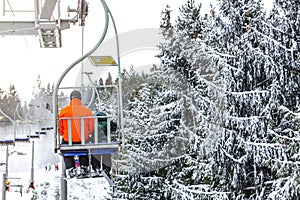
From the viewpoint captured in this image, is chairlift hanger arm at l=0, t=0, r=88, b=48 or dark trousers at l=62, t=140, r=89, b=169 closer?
chairlift hanger arm at l=0, t=0, r=88, b=48

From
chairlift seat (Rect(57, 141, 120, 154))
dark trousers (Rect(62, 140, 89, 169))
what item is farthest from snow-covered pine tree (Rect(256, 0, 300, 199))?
chairlift seat (Rect(57, 141, 120, 154))

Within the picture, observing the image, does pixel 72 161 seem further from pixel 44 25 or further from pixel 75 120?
pixel 44 25

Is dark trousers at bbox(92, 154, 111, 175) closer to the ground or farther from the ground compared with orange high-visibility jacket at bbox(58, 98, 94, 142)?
closer to the ground

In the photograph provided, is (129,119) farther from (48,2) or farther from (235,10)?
(48,2)

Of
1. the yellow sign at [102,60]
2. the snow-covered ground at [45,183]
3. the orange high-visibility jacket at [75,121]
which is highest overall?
the yellow sign at [102,60]

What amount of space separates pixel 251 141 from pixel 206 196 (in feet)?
7.68

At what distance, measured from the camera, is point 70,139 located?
7.47 metres

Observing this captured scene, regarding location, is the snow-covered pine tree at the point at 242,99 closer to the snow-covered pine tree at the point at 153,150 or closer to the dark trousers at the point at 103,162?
the snow-covered pine tree at the point at 153,150

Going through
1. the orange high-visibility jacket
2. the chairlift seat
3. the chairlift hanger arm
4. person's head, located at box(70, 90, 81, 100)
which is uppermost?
the chairlift hanger arm

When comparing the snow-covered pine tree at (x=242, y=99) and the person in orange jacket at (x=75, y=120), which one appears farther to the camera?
the snow-covered pine tree at (x=242, y=99)

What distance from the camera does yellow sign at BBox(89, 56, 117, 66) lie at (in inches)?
265

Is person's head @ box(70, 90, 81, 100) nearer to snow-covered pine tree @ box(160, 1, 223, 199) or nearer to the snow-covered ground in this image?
snow-covered pine tree @ box(160, 1, 223, 199)

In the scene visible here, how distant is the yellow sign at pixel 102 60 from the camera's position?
6.74 meters

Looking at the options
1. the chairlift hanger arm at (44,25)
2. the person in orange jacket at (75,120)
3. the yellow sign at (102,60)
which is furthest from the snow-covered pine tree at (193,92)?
the yellow sign at (102,60)
